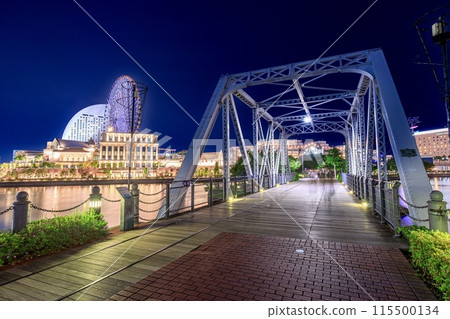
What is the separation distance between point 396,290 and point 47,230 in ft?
18.4

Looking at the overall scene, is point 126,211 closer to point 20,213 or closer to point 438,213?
point 20,213

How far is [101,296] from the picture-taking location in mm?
2635

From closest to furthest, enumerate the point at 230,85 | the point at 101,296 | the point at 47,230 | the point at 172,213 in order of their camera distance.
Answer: the point at 101,296, the point at 47,230, the point at 172,213, the point at 230,85

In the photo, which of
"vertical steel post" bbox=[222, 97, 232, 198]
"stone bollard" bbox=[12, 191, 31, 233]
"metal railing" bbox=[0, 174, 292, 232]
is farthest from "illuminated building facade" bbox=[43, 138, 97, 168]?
"stone bollard" bbox=[12, 191, 31, 233]

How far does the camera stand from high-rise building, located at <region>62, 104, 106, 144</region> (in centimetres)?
11519

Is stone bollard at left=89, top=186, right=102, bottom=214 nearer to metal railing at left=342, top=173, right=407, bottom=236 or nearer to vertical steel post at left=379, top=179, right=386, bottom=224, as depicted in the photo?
metal railing at left=342, top=173, right=407, bottom=236

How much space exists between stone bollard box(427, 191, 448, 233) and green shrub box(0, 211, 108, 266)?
6.37m

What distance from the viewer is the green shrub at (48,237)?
365 centimetres

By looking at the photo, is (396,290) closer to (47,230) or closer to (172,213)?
(47,230)

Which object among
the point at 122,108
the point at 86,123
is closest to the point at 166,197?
the point at 122,108

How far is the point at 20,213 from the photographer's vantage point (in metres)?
4.29

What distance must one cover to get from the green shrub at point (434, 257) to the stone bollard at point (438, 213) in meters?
0.53

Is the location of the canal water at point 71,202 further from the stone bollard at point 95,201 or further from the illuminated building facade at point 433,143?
the illuminated building facade at point 433,143

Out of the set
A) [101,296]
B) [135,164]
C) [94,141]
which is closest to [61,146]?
[94,141]
